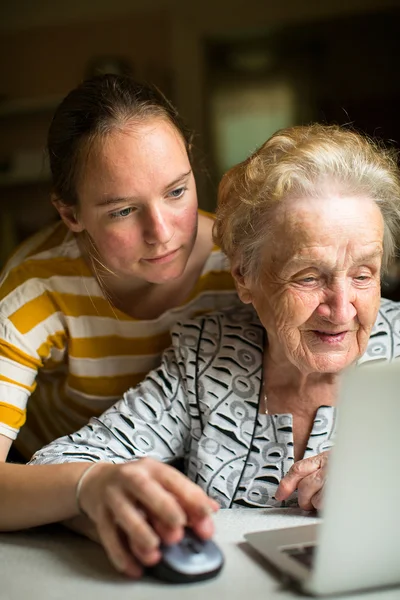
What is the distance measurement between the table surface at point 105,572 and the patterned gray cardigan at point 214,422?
0.19 meters

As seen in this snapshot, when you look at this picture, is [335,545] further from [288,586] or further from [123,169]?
[123,169]

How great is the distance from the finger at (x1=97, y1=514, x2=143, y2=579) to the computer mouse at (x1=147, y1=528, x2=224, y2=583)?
2cm

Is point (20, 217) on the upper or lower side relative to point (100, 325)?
lower

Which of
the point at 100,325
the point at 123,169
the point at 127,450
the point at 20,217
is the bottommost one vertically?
the point at 20,217

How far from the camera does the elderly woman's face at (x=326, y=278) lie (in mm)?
1277

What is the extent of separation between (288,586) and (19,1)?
5382mm

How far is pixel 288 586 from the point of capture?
0.88 metres

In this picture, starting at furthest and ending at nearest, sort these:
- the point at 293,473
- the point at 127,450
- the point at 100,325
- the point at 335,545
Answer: the point at 100,325 < the point at 127,450 < the point at 293,473 < the point at 335,545

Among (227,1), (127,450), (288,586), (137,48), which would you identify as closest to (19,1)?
(137,48)

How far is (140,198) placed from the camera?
1416 mm

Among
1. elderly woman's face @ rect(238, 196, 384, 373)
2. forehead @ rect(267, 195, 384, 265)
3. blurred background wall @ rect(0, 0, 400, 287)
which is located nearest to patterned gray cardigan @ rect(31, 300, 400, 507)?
elderly woman's face @ rect(238, 196, 384, 373)

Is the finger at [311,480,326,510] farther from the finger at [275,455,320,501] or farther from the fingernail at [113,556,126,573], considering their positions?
the fingernail at [113,556,126,573]

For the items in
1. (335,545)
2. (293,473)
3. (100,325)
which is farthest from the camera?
(100,325)

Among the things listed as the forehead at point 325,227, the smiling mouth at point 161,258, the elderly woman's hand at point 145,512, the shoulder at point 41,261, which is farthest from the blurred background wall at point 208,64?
the elderly woman's hand at point 145,512
